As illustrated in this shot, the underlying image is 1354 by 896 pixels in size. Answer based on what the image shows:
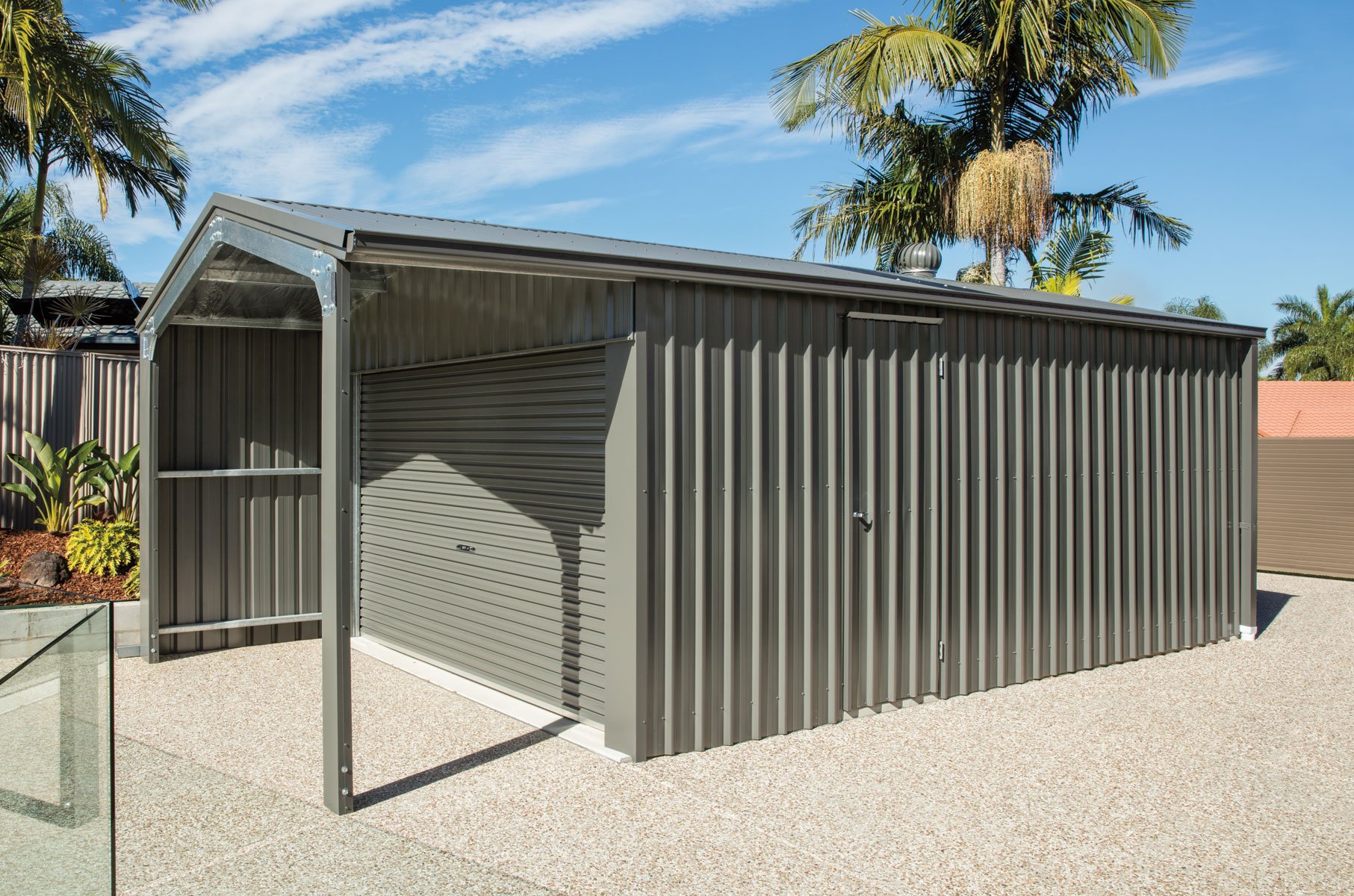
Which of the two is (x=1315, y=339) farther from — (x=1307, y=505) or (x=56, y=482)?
(x=56, y=482)

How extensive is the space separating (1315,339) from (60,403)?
36577mm

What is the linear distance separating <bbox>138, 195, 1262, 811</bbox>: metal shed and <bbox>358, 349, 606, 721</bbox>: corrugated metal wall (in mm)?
29

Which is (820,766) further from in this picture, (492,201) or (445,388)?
(492,201)

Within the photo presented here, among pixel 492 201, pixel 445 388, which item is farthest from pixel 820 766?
pixel 492 201

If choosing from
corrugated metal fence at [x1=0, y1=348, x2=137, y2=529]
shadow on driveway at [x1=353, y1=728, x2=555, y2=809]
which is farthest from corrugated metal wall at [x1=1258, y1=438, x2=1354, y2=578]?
corrugated metal fence at [x1=0, y1=348, x2=137, y2=529]

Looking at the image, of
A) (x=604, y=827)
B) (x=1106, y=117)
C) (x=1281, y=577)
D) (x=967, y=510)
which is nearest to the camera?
(x=604, y=827)

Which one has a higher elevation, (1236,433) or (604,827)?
(1236,433)

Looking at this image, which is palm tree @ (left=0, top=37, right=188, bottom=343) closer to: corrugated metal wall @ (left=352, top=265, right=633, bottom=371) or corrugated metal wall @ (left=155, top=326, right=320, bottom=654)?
corrugated metal wall @ (left=155, top=326, right=320, bottom=654)

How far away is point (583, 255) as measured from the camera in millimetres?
4688

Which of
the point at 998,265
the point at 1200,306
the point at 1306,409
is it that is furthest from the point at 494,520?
the point at 1200,306

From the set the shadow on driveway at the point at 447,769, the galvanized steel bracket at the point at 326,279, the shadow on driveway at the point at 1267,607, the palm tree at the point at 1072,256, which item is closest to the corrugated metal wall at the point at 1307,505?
the shadow on driveway at the point at 1267,607

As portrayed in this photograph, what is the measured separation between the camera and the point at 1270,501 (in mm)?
12367

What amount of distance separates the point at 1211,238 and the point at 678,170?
9147mm

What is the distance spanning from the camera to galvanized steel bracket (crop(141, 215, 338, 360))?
14.4 feet
